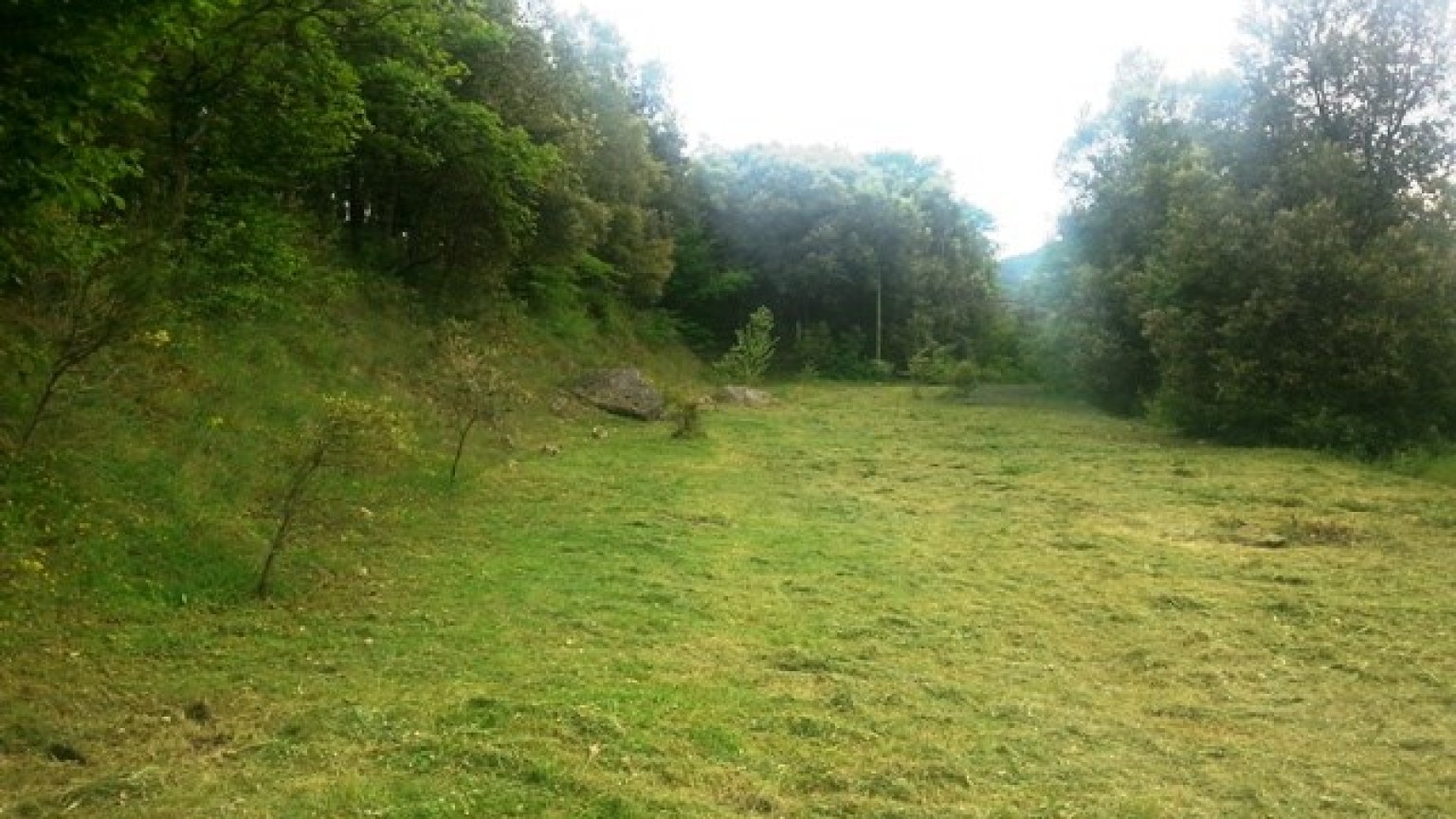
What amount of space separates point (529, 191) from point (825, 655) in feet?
54.2

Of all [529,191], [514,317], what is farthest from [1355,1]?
[514,317]

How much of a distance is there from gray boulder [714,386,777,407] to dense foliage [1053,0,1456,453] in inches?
424

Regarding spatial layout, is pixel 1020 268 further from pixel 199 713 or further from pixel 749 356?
pixel 199 713

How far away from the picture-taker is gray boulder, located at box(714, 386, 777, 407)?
29562mm

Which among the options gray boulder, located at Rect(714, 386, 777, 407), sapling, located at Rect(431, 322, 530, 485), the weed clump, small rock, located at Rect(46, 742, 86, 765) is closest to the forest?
sapling, located at Rect(431, 322, 530, 485)

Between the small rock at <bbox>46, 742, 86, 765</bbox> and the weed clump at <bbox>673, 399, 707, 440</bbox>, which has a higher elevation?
the weed clump at <bbox>673, 399, 707, 440</bbox>

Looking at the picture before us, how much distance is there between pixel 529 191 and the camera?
2220cm

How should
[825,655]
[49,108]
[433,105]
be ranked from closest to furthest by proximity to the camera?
[49,108]
[825,655]
[433,105]

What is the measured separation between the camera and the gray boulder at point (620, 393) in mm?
22812

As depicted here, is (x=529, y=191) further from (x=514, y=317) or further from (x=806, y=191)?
(x=806, y=191)

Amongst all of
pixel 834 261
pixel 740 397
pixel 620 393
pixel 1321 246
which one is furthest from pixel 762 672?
pixel 834 261

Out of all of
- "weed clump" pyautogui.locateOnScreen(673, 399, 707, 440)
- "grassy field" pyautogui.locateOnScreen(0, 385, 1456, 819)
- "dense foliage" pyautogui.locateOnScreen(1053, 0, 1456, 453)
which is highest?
"dense foliage" pyautogui.locateOnScreen(1053, 0, 1456, 453)

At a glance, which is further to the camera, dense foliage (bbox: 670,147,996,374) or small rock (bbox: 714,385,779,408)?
dense foliage (bbox: 670,147,996,374)

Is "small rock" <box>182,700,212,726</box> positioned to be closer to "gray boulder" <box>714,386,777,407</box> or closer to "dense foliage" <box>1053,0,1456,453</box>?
"dense foliage" <box>1053,0,1456,453</box>
